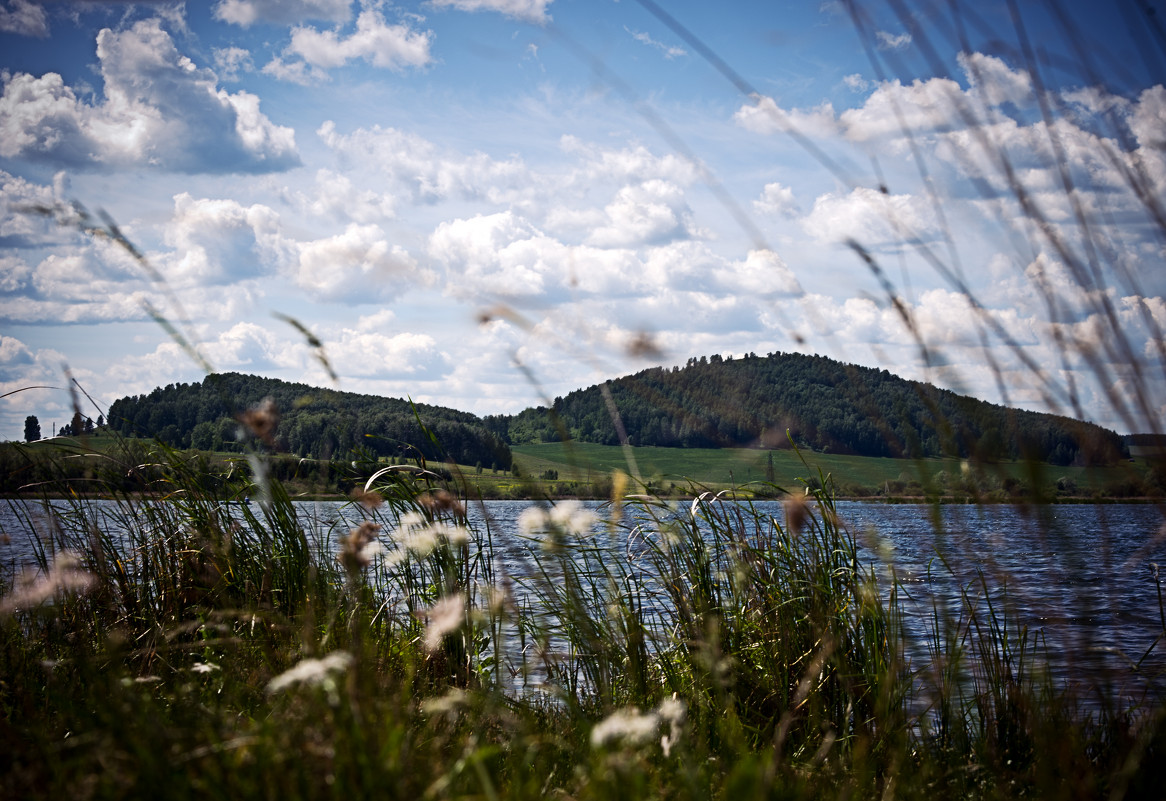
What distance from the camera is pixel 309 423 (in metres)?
4.73

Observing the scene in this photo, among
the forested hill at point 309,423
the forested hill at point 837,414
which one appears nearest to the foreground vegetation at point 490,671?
the forested hill at point 309,423

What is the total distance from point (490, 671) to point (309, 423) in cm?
196

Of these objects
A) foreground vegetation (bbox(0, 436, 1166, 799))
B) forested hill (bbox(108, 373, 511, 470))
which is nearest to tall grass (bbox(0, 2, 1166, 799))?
foreground vegetation (bbox(0, 436, 1166, 799))

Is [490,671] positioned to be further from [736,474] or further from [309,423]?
[736,474]

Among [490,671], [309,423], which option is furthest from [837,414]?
[309,423]

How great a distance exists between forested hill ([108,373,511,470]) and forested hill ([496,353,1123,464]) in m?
1.40

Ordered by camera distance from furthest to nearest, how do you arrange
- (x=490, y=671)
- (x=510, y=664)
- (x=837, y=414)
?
1. (x=510, y=664)
2. (x=490, y=671)
3. (x=837, y=414)

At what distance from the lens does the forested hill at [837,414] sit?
229cm

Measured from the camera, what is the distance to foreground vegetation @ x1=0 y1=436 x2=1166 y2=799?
162 cm

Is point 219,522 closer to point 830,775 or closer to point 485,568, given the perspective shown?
point 485,568

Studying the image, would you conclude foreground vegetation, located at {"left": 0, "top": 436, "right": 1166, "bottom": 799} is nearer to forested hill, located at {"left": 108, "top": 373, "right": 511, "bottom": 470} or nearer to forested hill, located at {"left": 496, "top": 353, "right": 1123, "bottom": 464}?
forested hill, located at {"left": 108, "top": 373, "right": 511, "bottom": 470}

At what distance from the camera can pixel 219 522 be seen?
474 centimetres

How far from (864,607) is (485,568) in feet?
7.01

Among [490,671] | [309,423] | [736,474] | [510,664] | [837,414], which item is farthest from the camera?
[736,474]
